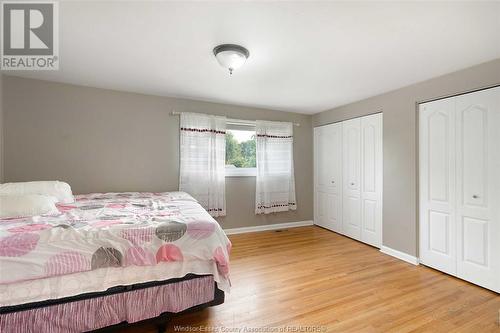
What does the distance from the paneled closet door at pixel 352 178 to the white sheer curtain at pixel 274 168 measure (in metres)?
0.95

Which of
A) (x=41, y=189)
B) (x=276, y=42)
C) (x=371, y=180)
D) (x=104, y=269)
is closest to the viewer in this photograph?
(x=104, y=269)

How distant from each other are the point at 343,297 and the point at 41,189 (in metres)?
3.08

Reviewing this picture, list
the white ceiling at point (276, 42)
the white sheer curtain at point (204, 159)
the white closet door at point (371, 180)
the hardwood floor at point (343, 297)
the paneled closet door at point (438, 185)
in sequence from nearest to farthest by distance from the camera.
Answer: the white ceiling at point (276, 42) < the hardwood floor at point (343, 297) < the paneled closet door at point (438, 185) < the white closet door at point (371, 180) < the white sheer curtain at point (204, 159)

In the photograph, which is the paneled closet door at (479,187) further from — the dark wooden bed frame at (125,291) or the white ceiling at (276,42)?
the dark wooden bed frame at (125,291)

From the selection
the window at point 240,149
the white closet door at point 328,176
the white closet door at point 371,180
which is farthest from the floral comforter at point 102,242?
the white closet door at point 328,176

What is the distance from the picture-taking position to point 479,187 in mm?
2404

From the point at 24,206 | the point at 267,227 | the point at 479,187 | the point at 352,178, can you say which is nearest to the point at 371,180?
the point at 352,178

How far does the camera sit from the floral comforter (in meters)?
→ 1.34

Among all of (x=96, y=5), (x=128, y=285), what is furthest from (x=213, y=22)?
(x=128, y=285)

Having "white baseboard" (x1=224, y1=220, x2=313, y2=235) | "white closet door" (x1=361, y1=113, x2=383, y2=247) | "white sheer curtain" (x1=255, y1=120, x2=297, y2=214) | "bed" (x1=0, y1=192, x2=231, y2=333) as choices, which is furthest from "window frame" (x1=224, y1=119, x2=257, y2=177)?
"bed" (x1=0, y1=192, x2=231, y2=333)

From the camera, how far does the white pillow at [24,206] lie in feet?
5.95

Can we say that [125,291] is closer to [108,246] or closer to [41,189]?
[108,246]

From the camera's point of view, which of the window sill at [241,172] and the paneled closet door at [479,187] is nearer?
the paneled closet door at [479,187]

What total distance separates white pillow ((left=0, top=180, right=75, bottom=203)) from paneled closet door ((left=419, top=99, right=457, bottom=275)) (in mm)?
4050
